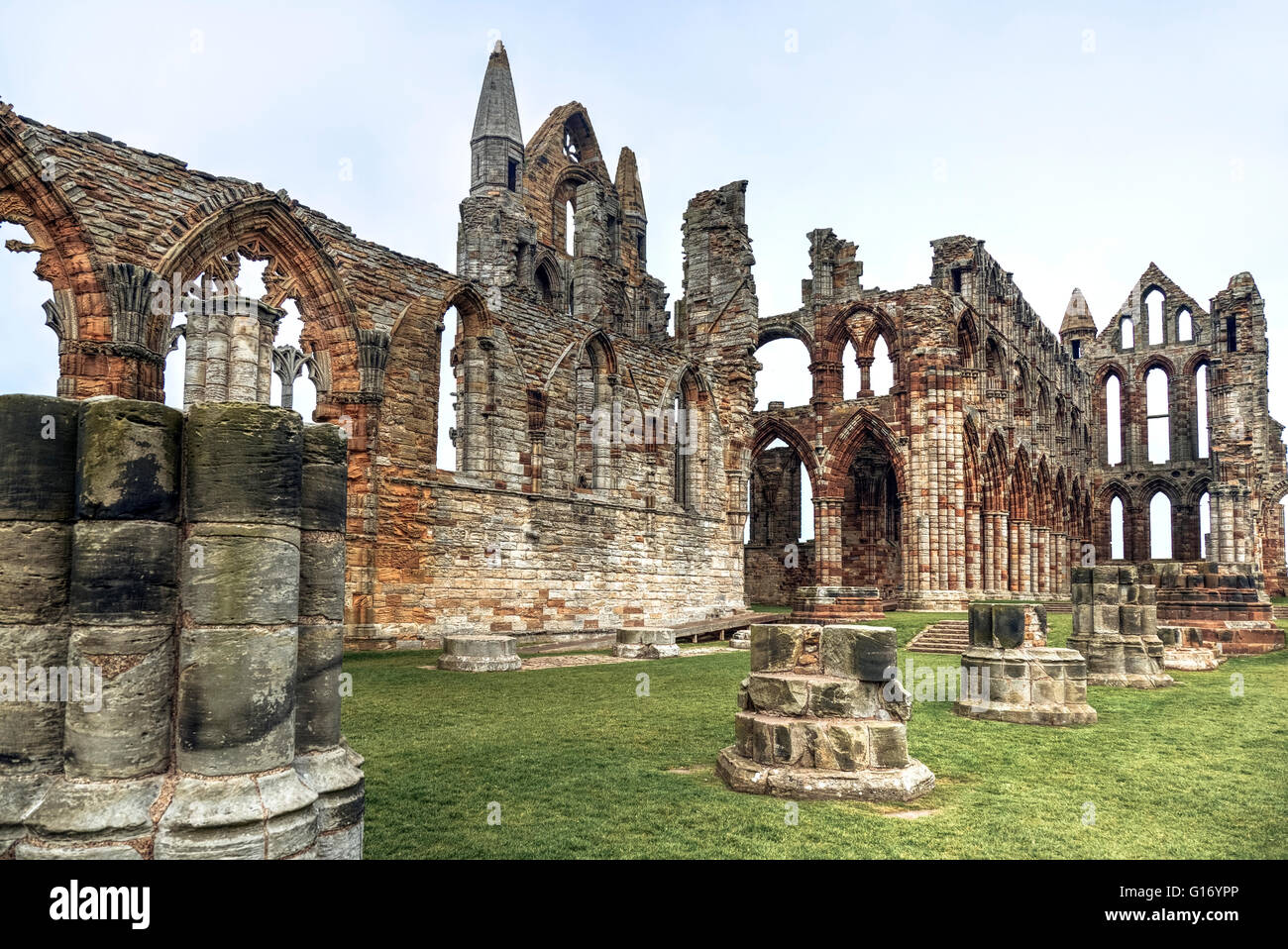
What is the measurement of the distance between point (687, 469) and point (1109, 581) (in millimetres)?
10581

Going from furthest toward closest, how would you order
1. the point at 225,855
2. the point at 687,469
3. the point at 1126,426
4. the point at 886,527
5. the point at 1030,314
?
the point at 1126,426, the point at 1030,314, the point at 886,527, the point at 687,469, the point at 225,855

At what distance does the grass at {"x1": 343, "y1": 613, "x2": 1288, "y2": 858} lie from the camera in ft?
14.6

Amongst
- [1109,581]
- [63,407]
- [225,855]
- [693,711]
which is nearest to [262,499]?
[63,407]

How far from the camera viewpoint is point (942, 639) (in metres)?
17.3

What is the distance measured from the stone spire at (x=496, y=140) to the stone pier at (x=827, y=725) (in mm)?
24253

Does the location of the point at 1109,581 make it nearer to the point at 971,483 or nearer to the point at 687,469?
the point at 687,469

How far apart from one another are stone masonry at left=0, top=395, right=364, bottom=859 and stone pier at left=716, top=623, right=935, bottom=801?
3.04 m

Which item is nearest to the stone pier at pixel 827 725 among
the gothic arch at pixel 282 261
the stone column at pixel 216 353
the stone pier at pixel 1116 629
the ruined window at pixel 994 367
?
the stone pier at pixel 1116 629

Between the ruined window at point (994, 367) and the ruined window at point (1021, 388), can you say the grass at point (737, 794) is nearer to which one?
the ruined window at point (994, 367)

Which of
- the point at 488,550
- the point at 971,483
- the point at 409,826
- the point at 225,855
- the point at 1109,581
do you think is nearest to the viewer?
the point at 225,855

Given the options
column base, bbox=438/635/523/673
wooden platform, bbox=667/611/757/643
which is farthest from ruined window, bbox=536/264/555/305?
column base, bbox=438/635/523/673

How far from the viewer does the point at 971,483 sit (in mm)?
29766

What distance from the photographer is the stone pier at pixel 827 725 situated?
17.9ft
